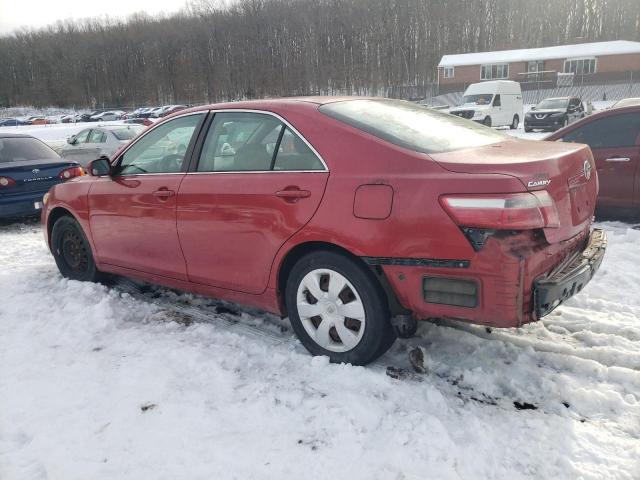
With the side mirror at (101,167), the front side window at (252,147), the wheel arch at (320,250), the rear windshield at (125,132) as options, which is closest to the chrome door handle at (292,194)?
the front side window at (252,147)

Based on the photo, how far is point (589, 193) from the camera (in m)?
3.30

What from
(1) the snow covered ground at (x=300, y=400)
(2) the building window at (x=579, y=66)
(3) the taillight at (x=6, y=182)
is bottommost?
(1) the snow covered ground at (x=300, y=400)

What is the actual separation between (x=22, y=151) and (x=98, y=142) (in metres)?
5.98

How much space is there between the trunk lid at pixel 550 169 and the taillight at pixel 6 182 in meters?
6.77

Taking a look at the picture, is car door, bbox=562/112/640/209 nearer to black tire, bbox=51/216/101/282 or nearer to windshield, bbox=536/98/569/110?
black tire, bbox=51/216/101/282

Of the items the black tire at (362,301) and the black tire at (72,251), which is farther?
the black tire at (72,251)

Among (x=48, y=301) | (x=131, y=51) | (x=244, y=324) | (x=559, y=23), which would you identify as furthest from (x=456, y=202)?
(x=131, y=51)

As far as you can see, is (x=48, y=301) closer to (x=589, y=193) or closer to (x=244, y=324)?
(x=244, y=324)

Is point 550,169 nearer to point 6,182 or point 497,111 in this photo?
point 6,182

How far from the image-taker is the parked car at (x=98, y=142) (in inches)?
542

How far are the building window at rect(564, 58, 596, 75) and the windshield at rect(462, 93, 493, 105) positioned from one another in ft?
96.0

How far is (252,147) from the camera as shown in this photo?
11.8ft

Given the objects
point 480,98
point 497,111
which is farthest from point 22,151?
point 480,98

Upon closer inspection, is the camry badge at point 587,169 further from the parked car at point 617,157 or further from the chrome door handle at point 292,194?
the parked car at point 617,157
